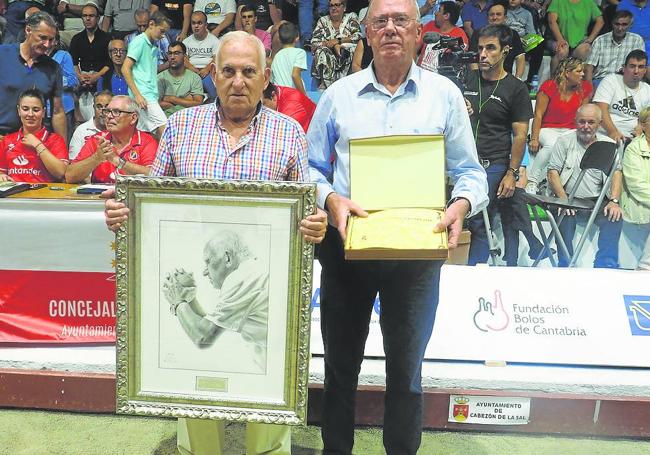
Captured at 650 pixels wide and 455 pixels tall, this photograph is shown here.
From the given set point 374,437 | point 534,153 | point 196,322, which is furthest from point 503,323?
point 534,153

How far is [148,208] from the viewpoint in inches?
77.9

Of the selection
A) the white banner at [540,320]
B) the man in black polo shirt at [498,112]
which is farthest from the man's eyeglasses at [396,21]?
the man in black polo shirt at [498,112]

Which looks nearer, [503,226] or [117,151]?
[117,151]

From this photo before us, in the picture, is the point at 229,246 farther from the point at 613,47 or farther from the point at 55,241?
the point at 613,47

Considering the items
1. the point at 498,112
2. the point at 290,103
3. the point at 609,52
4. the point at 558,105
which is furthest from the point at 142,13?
the point at 609,52

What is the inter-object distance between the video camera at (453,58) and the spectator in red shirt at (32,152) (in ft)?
8.65

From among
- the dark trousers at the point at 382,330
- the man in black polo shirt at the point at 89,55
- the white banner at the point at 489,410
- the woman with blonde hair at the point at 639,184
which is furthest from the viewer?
the man in black polo shirt at the point at 89,55

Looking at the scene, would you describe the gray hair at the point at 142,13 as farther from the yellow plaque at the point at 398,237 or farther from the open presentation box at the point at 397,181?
the yellow plaque at the point at 398,237

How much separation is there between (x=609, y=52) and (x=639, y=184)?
2222mm

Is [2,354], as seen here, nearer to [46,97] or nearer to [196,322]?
[196,322]

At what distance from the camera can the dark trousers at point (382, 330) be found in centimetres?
219

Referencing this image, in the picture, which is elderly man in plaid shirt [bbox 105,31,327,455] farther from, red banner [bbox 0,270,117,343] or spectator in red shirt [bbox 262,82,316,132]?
spectator in red shirt [bbox 262,82,316,132]

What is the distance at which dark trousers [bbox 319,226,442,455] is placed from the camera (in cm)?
219

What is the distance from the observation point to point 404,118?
2141 mm
